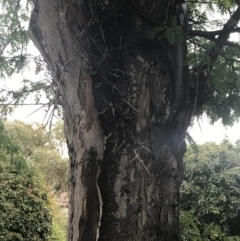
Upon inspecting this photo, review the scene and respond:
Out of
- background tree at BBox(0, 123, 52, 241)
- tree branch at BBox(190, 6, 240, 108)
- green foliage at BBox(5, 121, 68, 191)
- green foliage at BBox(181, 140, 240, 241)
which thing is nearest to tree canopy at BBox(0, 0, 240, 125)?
tree branch at BBox(190, 6, 240, 108)

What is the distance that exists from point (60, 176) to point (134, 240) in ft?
48.5

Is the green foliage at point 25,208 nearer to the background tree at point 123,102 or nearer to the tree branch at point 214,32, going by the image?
the background tree at point 123,102

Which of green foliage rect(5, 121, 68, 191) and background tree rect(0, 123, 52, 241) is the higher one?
green foliage rect(5, 121, 68, 191)

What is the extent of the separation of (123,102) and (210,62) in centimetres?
45

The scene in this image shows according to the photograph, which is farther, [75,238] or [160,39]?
[160,39]

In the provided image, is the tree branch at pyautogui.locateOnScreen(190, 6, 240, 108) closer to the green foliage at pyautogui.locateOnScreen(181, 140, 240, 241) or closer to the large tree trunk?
the large tree trunk

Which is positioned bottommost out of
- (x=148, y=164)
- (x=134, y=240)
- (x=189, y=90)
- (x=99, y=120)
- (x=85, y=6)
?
(x=134, y=240)

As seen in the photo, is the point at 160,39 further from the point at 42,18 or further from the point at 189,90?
the point at 42,18

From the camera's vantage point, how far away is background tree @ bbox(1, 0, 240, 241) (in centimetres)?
135

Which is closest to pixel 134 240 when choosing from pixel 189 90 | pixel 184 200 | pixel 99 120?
pixel 99 120

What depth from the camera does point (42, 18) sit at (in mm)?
1532

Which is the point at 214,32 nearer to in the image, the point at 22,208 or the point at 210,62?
the point at 210,62

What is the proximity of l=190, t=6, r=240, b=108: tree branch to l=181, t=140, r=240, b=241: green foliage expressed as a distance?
230 inches

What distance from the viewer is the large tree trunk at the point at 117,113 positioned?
1345mm
